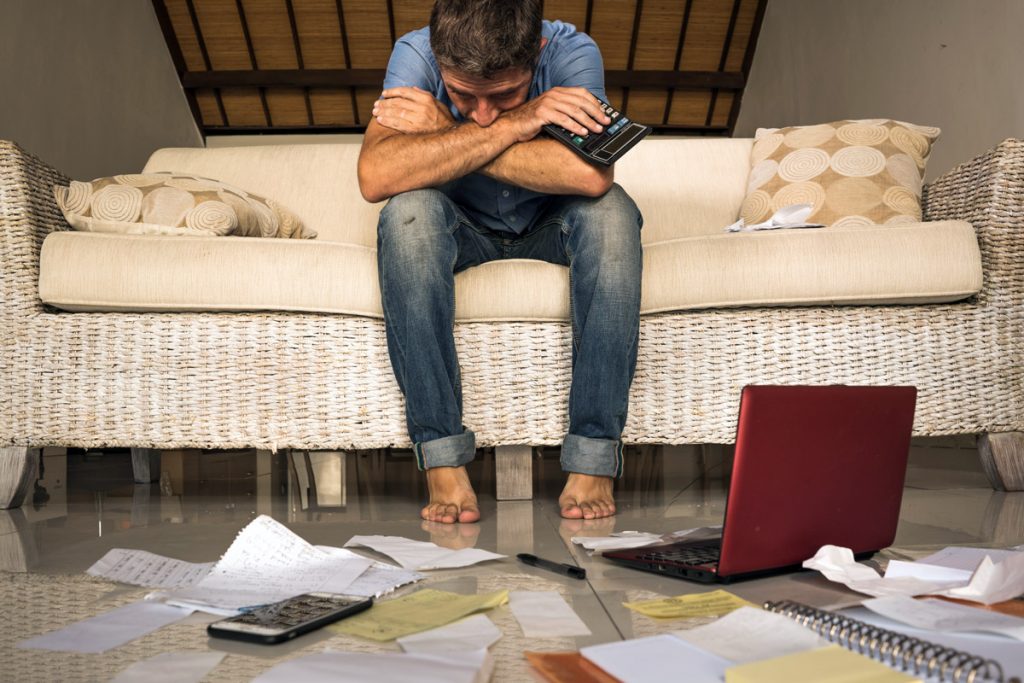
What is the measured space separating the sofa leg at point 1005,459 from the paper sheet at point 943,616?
1.07 metres

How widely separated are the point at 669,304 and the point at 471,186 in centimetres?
45

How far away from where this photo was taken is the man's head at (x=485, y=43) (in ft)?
5.12

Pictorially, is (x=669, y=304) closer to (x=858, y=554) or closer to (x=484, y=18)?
(x=484, y=18)

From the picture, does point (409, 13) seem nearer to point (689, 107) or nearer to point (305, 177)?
point (689, 107)

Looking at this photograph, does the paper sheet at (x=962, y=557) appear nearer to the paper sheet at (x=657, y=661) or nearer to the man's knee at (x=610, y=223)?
the paper sheet at (x=657, y=661)

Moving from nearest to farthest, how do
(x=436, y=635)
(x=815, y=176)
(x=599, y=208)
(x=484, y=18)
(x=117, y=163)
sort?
(x=436, y=635)
(x=484, y=18)
(x=599, y=208)
(x=815, y=176)
(x=117, y=163)

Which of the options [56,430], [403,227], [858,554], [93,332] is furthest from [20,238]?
[858,554]

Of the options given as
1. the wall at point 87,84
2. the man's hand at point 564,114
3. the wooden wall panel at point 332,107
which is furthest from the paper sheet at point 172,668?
the wooden wall panel at point 332,107

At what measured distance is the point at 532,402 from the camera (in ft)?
5.83

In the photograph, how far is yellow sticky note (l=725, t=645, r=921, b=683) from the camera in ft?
1.88

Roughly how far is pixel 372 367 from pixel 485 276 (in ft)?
0.92

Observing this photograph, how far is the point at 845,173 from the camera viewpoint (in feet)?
7.18

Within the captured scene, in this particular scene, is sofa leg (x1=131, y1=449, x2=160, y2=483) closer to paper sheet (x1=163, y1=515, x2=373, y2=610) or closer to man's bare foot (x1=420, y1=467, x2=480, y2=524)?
man's bare foot (x1=420, y1=467, x2=480, y2=524)

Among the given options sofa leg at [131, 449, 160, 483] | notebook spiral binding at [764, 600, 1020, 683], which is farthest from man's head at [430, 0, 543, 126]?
sofa leg at [131, 449, 160, 483]
